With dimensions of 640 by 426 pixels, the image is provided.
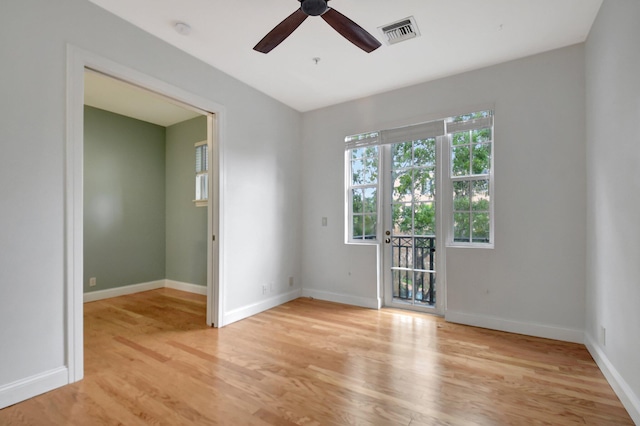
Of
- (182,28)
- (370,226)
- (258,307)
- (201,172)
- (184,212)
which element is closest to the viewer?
(182,28)

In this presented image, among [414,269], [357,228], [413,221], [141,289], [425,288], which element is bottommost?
[141,289]

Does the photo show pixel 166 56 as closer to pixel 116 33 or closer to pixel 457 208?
pixel 116 33

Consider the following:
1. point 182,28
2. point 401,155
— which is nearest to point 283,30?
point 182,28

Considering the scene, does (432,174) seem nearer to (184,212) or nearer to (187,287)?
(184,212)

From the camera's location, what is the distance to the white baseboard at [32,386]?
1.91 m

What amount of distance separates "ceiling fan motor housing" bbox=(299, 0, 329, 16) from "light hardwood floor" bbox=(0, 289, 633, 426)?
254 centimetres

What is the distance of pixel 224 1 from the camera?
2.32 meters

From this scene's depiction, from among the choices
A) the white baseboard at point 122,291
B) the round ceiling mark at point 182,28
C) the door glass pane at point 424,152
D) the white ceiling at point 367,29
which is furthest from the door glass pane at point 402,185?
the white baseboard at point 122,291

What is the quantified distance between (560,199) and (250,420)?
10.8 ft

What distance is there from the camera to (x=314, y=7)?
1949mm

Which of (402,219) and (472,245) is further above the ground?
(402,219)

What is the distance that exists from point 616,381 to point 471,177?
210 cm

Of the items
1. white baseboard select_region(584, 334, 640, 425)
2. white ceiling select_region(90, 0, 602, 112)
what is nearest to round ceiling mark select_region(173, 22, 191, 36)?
white ceiling select_region(90, 0, 602, 112)

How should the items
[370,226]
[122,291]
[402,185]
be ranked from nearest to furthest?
1. [402,185]
2. [370,226]
3. [122,291]
